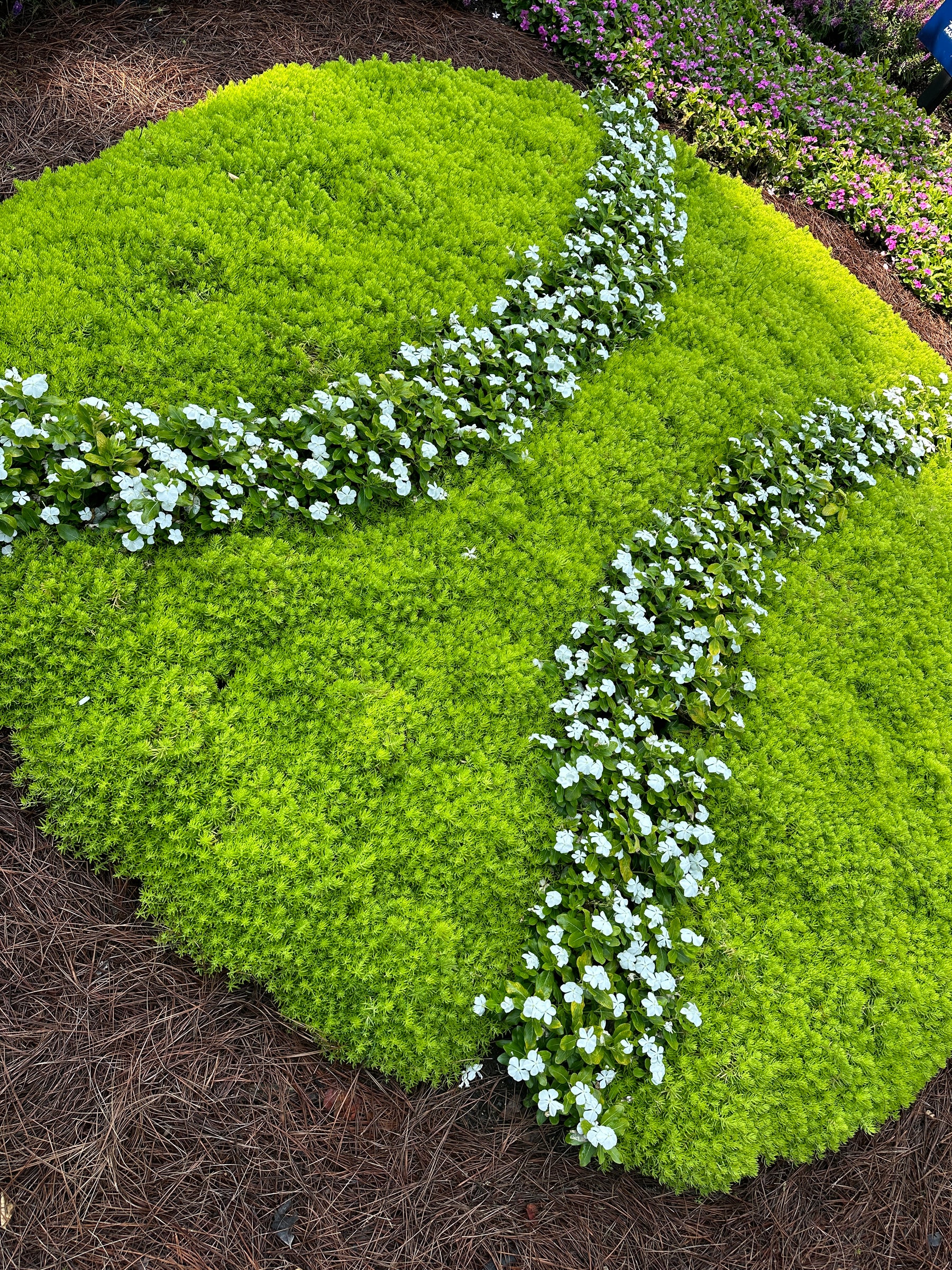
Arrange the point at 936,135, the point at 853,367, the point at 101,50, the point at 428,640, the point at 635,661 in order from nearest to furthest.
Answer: the point at 428,640, the point at 635,661, the point at 101,50, the point at 853,367, the point at 936,135

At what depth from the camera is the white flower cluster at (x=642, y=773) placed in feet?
10.2

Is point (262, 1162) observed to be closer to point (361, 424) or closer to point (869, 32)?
point (361, 424)

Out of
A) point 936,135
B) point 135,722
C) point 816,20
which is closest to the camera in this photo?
point 135,722

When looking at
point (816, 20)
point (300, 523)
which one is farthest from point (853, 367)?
point (816, 20)

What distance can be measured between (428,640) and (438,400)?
57.2 inches

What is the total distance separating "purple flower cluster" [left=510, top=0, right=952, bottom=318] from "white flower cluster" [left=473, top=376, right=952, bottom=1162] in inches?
169

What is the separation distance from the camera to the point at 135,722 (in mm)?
3188

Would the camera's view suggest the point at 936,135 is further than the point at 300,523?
Yes

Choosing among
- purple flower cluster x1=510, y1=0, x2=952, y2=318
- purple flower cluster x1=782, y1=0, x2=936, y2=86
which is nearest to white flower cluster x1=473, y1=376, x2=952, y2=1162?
purple flower cluster x1=510, y1=0, x2=952, y2=318

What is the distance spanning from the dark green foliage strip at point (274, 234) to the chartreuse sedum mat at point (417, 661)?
2cm

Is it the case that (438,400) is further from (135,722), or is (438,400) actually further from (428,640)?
(135,722)

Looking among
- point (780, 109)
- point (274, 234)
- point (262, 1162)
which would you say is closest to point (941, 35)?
point (780, 109)

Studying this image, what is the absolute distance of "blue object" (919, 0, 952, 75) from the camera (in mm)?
9148

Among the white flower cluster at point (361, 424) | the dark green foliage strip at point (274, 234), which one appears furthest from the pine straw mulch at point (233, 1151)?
the dark green foliage strip at point (274, 234)
